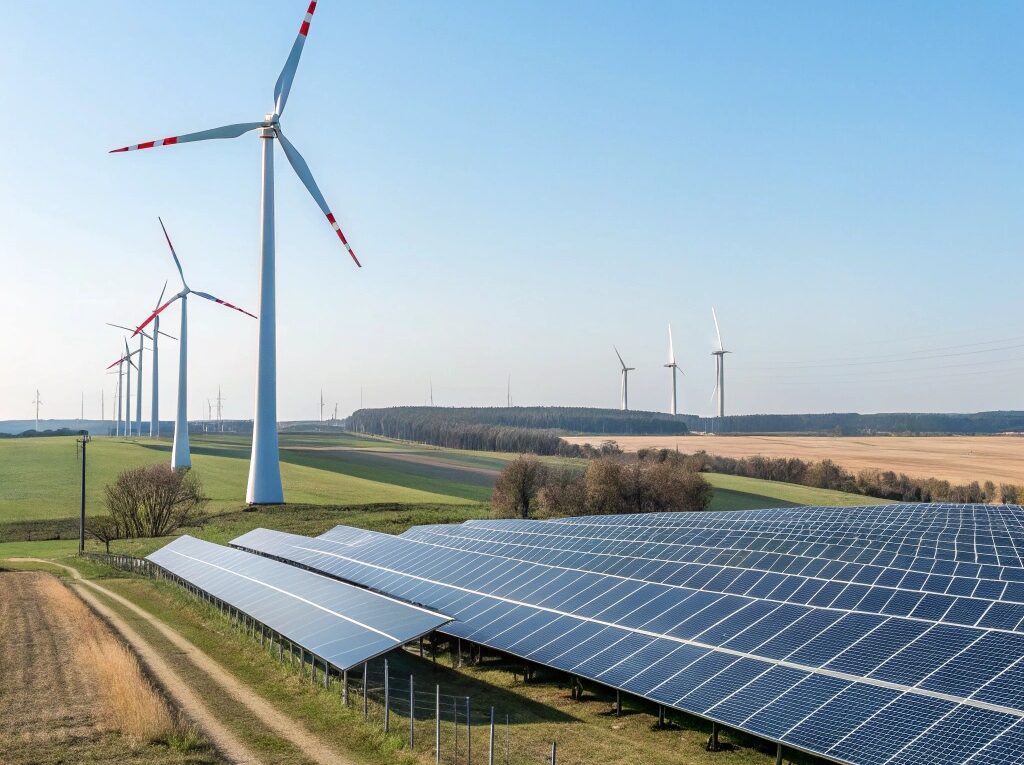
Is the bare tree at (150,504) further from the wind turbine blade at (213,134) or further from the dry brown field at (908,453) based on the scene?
the dry brown field at (908,453)

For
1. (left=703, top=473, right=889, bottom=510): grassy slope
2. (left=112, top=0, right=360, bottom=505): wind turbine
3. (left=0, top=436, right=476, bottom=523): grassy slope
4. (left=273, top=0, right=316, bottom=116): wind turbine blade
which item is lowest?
(left=703, top=473, right=889, bottom=510): grassy slope

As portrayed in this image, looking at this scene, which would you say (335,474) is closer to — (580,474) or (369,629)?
(580,474)

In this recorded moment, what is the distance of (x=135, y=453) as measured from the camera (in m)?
127

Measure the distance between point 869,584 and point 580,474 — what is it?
7676 centimetres

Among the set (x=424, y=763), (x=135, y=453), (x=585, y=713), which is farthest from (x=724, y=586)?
(x=135, y=453)

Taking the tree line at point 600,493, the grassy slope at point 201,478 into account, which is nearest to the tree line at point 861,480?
the tree line at point 600,493

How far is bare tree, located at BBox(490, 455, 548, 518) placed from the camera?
299ft

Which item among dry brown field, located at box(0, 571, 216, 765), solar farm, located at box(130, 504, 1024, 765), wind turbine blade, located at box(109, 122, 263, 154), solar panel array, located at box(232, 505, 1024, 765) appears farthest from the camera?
wind turbine blade, located at box(109, 122, 263, 154)

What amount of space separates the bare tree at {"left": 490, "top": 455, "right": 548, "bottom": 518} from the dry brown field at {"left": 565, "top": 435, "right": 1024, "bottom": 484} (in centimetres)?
4914

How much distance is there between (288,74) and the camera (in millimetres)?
73375

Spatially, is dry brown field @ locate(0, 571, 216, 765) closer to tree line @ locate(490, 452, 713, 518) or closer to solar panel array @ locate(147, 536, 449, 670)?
solar panel array @ locate(147, 536, 449, 670)

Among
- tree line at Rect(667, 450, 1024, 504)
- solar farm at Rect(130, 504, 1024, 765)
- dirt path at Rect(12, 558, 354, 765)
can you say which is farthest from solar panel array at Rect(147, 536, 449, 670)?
tree line at Rect(667, 450, 1024, 504)

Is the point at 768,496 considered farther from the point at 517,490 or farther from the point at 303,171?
the point at 303,171

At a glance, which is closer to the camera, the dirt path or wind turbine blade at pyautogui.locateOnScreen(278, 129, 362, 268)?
the dirt path
